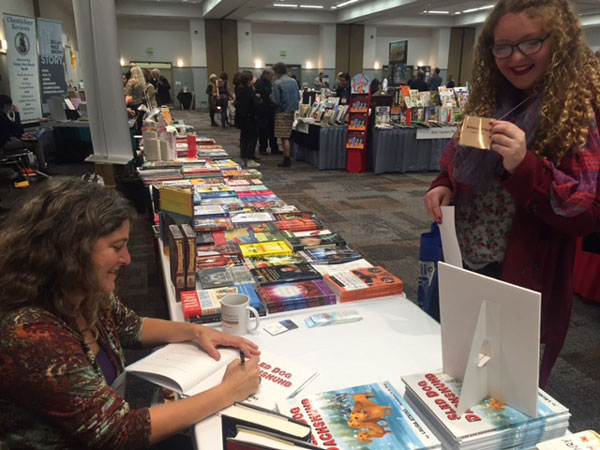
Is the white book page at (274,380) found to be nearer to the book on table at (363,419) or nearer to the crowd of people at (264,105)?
the book on table at (363,419)

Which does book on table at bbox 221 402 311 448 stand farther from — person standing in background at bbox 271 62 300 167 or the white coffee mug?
person standing in background at bbox 271 62 300 167

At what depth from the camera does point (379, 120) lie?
6.66 m

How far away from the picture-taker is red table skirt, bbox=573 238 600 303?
292cm

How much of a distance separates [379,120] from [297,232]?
4923 millimetres

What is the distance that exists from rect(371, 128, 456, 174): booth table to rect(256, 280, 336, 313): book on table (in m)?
5.36

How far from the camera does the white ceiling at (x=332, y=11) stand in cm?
1348

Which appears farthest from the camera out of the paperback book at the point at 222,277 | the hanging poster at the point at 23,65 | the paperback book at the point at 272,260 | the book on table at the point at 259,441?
the hanging poster at the point at 23,65

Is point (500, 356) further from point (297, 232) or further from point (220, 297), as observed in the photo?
point (297, 232)

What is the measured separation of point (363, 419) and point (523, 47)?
98 centimetres

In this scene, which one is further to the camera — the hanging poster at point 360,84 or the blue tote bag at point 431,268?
the hanging poster at point 360,84

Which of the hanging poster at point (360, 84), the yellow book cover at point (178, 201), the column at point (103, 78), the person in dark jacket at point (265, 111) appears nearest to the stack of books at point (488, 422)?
the yellow book cover at point (178, 201)

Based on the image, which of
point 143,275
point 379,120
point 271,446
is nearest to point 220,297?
point 271,446

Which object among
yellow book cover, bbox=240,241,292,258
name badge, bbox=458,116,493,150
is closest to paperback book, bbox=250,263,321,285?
yellow book cover, bbox=240,241,292,258

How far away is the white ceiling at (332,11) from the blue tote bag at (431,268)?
12821mm
